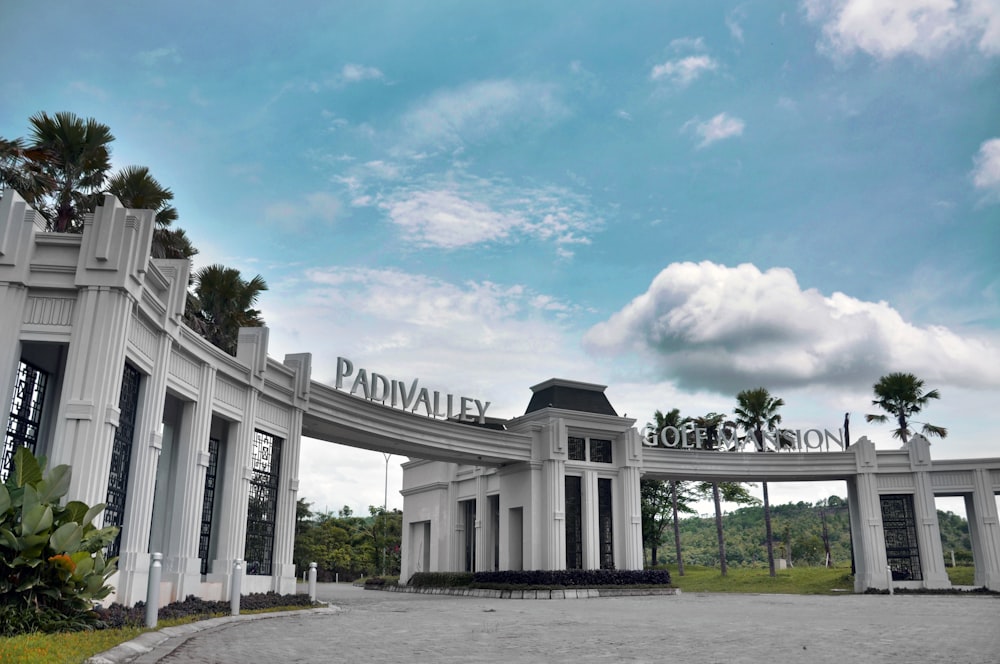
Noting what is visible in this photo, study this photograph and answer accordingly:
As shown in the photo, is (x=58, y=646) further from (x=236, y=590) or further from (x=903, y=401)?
(x=903, y=401)

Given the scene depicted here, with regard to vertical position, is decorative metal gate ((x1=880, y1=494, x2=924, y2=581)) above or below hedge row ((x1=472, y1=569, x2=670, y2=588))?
above

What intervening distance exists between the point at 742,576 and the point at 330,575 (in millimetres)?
34510

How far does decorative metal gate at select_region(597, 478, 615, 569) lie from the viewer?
113ft

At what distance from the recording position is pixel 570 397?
35.4m

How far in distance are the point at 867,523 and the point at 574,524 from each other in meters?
15.1

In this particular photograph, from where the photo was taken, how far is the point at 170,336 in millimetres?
16344

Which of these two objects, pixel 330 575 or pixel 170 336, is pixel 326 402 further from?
pixel 330 575

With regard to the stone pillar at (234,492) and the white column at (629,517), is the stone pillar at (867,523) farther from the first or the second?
the stone pillar at (234,492)

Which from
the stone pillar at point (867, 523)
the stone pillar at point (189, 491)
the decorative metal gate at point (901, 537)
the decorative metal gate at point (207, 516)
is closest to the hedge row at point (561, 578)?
the stone pillar at point (867, 523)

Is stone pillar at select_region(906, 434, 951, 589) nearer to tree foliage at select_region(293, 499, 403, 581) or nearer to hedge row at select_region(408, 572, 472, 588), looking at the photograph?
hedge row at select_region(408, 572, 472, 588)

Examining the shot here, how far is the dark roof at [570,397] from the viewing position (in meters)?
35.1

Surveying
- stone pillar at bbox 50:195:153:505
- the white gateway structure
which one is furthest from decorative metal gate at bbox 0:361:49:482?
stone pillar at bbox 50:195:153:505

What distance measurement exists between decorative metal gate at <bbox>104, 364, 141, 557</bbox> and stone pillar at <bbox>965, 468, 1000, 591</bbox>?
3764cm

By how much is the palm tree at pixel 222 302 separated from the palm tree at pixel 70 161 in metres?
6.26
